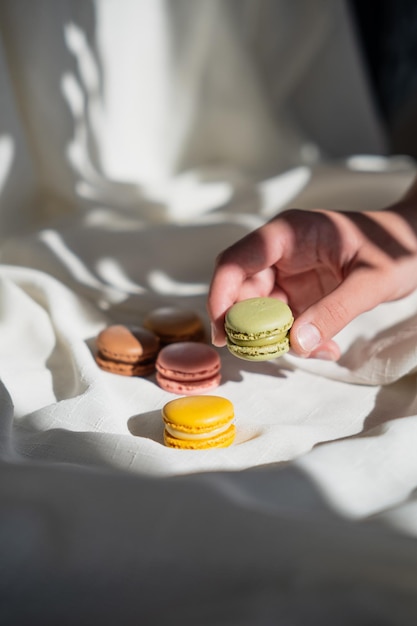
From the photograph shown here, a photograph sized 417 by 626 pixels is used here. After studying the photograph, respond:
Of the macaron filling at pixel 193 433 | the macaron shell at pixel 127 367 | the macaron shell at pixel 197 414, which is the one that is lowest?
the macaron shell at pixel 127 367

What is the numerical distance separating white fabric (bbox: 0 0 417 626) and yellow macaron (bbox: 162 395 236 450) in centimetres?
3

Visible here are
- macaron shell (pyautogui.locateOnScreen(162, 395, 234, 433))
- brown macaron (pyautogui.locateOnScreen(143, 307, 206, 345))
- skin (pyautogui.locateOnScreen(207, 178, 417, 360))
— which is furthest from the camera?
brown macaron (pyautogui.locateOnScreen(143, 307, 206, 345))

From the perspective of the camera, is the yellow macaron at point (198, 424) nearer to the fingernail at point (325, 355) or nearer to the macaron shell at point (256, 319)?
the macaron shell at point (256, 319)

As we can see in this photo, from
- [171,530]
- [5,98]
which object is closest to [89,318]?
[5,98]

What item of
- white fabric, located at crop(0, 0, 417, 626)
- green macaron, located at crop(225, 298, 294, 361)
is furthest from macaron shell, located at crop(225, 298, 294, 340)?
white fabric, located at crop(0, 0, 417, 626)

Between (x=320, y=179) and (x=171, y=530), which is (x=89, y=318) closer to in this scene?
(x=320, y=179)

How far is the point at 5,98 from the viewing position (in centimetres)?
161

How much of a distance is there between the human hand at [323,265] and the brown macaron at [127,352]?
0.13 metres

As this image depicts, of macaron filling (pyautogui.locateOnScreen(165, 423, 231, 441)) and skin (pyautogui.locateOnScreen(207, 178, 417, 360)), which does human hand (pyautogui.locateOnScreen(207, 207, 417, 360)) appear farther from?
macaron filling (pyautogui.locateOnScreen(165, 423, 231, 441))

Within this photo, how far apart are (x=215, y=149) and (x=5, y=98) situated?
1.76 feet

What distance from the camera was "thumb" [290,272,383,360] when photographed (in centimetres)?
108

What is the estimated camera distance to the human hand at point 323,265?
1.16 m

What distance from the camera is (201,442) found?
3.40ft

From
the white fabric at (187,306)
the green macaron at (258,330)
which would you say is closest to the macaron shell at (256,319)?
the green macaron at (258,330)
